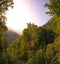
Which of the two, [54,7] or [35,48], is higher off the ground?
[54,7]

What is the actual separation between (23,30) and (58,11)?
273 ft

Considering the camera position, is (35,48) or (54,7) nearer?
(54,7)

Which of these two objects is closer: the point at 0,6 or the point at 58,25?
the point at 58,25

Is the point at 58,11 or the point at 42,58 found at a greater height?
the point at 58,11

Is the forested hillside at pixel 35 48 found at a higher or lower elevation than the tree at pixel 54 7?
lower

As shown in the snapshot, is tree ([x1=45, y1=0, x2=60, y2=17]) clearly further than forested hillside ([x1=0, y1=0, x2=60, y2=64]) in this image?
No

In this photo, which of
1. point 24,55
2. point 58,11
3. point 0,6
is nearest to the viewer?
point 58,11

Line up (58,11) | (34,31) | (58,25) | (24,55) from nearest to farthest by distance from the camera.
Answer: (58,11), (58,25), (24,55), (34,31)

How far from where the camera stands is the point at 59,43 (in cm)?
4128

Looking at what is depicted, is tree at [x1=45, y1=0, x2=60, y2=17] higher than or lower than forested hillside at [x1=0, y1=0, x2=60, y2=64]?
higher

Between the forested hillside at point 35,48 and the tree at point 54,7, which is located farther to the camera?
the forested hillside at point 35,48

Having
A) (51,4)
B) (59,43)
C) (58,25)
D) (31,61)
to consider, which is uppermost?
(51,4)

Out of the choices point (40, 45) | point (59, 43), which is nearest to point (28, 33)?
point (40, 45)

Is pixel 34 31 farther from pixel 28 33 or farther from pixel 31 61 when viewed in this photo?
pixel 31 61
